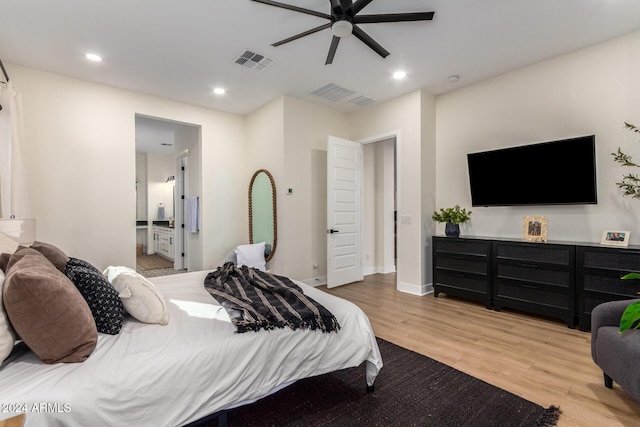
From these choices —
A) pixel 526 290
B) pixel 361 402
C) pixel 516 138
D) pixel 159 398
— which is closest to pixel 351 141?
pixel 516 138

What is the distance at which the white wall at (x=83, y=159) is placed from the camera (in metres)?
3.58

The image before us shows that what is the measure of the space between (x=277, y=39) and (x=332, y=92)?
1499 millimetres

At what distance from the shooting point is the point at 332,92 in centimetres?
446

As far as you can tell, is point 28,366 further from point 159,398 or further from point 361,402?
point 361,402

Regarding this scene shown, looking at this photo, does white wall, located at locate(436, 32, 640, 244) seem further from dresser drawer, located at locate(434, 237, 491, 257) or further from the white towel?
the white towel

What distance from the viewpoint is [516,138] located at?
378 centimetres

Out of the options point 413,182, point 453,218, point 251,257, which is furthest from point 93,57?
point 453,218

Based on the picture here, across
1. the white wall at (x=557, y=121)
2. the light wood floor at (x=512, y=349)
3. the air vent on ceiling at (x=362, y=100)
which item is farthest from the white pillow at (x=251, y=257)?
the white wall at (x=557, y=121)

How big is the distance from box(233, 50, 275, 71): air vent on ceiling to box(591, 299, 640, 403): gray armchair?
3.79m

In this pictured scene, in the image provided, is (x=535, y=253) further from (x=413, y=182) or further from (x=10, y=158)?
(x=10, y=158)

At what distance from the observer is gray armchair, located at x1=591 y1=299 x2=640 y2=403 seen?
166 cm

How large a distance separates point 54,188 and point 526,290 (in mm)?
5667

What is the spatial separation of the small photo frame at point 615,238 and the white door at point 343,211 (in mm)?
3026

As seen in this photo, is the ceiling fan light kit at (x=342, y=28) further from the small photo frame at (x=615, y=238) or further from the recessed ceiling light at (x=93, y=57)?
the small photo frame at (x=615, y=238)
